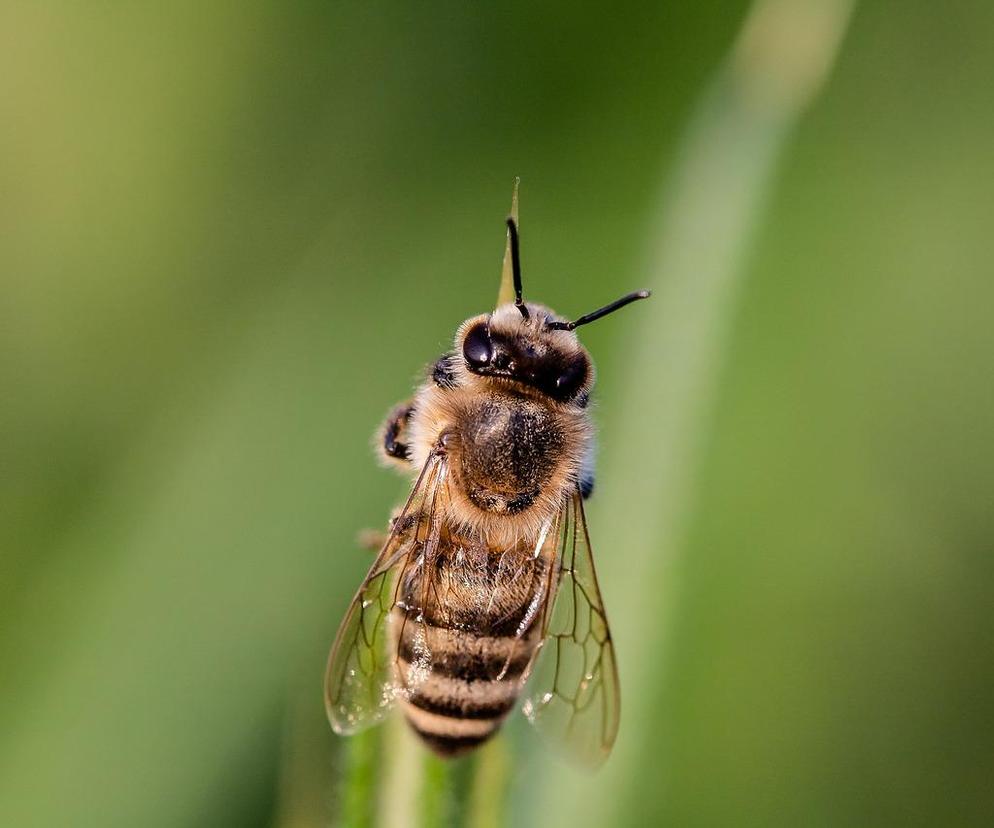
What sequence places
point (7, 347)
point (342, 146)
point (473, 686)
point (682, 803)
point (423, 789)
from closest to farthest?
1. point (423, 789)
2. point (473, 686)
3. point (682, 803)
4. point (7, 347)
5. point (342, 146)

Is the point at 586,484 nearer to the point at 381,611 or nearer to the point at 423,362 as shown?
the point at 381,611

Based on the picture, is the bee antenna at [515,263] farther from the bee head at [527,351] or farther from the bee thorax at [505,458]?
the bee thorax at [505,458]

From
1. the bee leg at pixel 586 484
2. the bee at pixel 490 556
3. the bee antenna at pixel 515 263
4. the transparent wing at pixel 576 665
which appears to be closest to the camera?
the bee antenna at pixel 515 263

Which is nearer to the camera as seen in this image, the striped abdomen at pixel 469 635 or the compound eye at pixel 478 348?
the striped abdomen at pixel 469 635

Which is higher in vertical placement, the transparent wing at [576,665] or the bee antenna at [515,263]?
the bee antenna at [515,263]

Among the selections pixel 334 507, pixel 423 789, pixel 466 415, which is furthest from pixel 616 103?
pixel 423 789

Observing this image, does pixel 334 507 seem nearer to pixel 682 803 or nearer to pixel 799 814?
pixel 682 803

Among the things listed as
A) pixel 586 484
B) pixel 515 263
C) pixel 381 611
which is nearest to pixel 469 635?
pixel 381 611

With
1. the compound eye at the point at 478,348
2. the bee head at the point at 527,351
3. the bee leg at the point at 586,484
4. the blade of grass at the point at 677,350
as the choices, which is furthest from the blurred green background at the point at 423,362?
the compound eye at the point at 478,348
